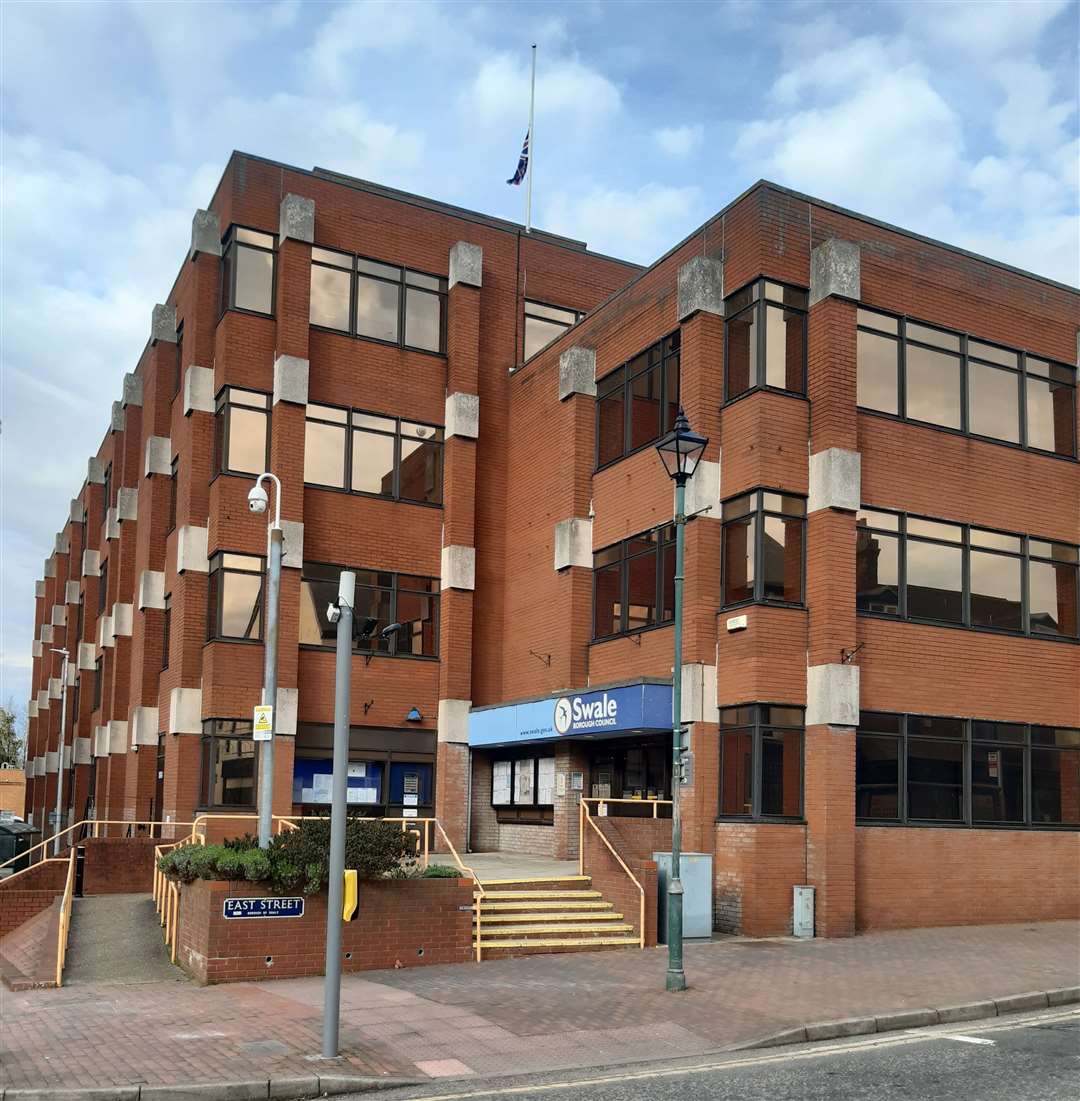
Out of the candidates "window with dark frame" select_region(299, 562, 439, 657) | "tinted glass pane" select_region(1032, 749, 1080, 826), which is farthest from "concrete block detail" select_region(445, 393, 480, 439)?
"tinted glass pane" select_region(1032, 749, 1080, 826)

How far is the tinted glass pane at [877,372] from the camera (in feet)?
76.1

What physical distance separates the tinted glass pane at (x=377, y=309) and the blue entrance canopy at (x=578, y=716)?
9.31m

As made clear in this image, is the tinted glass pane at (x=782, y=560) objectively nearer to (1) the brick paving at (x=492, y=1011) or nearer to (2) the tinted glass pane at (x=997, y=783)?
(2) the tinted glass pane at (x=997, y=783)

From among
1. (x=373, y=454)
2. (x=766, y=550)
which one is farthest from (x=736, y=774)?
(x=373, y=454)

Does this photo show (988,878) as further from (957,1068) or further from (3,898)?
(3,898)

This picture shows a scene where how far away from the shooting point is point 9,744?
361 feet

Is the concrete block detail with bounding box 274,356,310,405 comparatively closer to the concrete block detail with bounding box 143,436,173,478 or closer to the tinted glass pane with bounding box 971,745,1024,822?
the concrete block detail with bounding box 143,436,173,478

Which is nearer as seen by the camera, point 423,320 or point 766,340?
point 766,340

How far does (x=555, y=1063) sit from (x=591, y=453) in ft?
56.5

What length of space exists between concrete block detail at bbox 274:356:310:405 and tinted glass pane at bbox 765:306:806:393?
11.5 m

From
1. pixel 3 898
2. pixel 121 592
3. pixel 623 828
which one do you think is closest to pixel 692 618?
pixel 623 828

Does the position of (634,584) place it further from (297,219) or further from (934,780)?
(297,219)

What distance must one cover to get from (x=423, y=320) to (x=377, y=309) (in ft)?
3.98

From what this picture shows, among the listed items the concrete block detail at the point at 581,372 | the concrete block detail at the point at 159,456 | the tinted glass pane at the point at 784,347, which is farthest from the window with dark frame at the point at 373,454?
the tinted glass pane at the point at 784,347
